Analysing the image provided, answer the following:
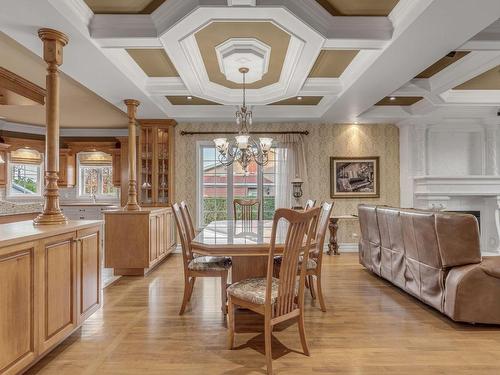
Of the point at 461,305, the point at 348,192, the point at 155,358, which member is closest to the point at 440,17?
the point at 461,305

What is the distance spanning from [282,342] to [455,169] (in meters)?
5.53

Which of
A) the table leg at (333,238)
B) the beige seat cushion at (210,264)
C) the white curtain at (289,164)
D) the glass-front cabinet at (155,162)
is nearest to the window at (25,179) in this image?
the glass-front cabinet at (155,162)

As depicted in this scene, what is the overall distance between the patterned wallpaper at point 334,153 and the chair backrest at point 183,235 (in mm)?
3165

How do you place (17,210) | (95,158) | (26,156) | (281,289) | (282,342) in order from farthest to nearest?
(95,158)
(26,156)
(17,210)
(282,342)
(281,289)

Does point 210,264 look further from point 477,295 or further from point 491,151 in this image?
point 491,151

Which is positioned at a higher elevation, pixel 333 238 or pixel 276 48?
pixel 276 48

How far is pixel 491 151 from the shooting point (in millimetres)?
6090

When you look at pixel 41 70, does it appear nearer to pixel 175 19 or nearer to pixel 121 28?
pixel 121 28

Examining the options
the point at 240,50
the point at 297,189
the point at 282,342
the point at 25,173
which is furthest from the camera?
the point at 25,173

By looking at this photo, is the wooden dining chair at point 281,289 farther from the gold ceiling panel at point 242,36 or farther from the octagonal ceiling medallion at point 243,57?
the octagonal ceiling medallion at point 243,57

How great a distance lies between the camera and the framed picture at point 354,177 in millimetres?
6293

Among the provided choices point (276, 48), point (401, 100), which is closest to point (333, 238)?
point (401, 100)

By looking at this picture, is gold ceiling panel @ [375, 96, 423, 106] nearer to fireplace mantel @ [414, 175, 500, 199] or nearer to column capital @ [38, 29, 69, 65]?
fireplace mantel @ [414, 175, 500, 199]

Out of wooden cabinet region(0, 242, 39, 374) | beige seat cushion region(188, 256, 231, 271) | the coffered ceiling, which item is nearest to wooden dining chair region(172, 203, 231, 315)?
beige seat cushion region(188, 256, 231, 271)
